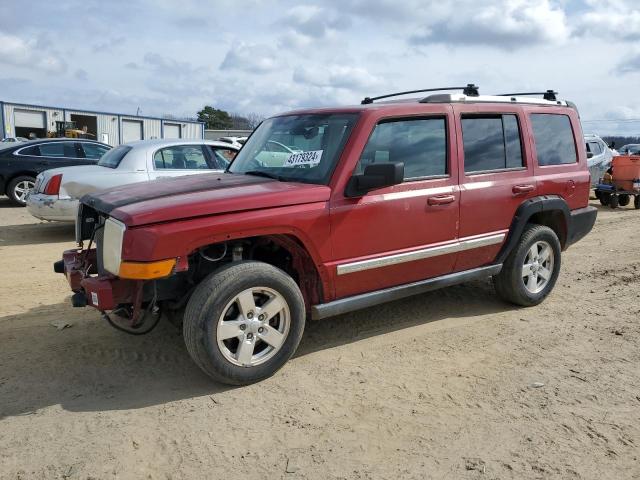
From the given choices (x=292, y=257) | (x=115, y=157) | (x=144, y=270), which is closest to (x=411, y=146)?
(x=292, y=257)

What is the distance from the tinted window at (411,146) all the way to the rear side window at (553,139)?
1.29m

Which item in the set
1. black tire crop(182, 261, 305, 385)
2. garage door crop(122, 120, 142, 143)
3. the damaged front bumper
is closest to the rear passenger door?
black tire crop(182, 261, 305, 385)

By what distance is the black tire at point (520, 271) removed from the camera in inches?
204

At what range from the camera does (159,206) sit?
3492 mm

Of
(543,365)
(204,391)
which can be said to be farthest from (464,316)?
(204,391)

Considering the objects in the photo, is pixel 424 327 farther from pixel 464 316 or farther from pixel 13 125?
pixel 13 125

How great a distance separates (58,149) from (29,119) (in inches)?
1110

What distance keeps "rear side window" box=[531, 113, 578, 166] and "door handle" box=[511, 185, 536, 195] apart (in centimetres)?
34

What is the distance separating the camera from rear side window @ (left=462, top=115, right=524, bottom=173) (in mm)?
4773

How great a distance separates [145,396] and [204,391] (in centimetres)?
38

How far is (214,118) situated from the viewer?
69.5 m

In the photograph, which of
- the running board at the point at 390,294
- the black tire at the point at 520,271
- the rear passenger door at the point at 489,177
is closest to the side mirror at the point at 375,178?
the running board at the point at 390,294

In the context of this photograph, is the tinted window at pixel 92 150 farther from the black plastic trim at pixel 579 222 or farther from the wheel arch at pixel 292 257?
the black plastic trim at pixel 579 222

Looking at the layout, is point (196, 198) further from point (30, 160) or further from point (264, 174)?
point (30, 160)
